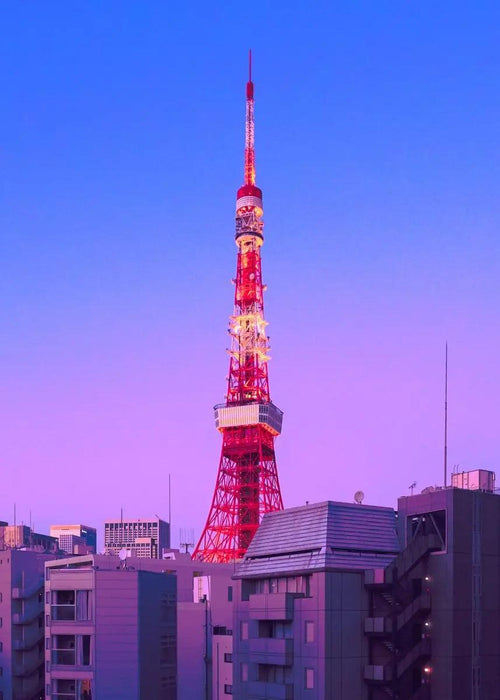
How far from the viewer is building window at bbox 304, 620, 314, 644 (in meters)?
43.3

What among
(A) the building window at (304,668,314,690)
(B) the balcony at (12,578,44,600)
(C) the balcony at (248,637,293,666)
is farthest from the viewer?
(B) the balcony at (12,578,44,600)

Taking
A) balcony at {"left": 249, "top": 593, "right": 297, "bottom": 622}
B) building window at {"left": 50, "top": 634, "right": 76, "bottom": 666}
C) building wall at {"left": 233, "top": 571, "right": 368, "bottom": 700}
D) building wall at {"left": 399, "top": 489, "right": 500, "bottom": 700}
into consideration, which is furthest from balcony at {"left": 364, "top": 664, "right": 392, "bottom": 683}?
building window at {"left": 50, "top": 634, "right": 76, "bottom": 666}

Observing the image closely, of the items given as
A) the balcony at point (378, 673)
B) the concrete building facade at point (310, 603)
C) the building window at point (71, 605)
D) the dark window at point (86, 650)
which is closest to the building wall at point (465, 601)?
the balcony at point (378, 673)

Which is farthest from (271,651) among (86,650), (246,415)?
(246,415)

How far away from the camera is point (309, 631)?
143 feet

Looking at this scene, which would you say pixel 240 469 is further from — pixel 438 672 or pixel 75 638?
pixel 438 672

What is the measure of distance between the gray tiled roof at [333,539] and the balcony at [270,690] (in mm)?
5939

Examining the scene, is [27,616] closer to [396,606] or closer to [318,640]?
[318,640]

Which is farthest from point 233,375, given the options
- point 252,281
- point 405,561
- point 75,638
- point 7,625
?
point 405,561

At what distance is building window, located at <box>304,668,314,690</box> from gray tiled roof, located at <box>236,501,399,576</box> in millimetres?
5076

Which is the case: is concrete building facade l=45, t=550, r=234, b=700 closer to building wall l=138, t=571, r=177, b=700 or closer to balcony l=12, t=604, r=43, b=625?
building wall l=138, t=571, r=177, b=700

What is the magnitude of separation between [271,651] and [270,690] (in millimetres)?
2138

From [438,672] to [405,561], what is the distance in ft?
18.2

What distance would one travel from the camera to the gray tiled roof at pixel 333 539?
44.1 meters
